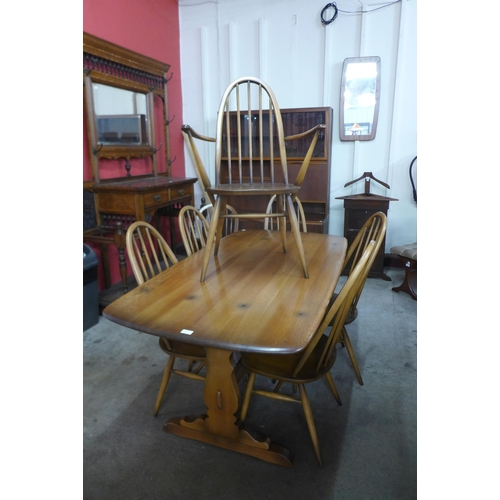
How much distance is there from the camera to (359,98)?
3463mm

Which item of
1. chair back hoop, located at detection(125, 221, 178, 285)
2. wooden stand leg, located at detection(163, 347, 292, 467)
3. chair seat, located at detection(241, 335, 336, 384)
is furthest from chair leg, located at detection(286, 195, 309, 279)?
chair back hoop, located at detection(125, 221, 178, 285)

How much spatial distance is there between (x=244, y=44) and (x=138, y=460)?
3720 millimetres

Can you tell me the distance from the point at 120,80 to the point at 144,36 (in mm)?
685

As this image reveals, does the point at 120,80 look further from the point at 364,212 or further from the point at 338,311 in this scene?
the point at 338,311

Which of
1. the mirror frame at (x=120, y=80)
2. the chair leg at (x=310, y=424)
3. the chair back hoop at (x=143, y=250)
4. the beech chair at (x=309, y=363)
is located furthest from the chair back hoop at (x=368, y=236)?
the mirror frame at (x=120, y=80)

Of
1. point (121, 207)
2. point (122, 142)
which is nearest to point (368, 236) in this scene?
point (121, 207)

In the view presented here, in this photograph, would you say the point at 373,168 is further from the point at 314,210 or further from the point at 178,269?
the point at 178,269

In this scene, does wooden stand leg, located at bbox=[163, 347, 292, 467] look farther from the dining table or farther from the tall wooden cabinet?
the tall wooden cabinet

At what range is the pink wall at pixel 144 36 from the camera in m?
2.77

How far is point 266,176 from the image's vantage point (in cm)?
379

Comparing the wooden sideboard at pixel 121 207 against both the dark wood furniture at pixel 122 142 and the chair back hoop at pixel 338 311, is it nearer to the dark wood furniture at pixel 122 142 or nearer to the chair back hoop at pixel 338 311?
the dark wood furniture at pixel 122 142

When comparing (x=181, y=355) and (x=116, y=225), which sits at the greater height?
(x=116, y=225)
